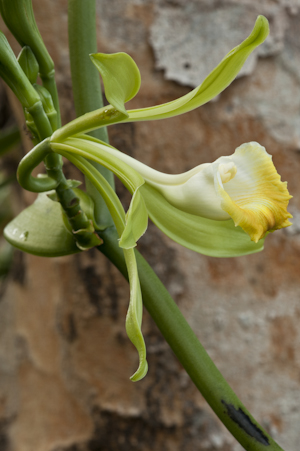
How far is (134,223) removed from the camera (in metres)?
0.29

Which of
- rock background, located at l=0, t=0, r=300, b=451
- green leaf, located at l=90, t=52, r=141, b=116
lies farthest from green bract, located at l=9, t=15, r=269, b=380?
rock background, located at l=0, t=0, r=300, b=451

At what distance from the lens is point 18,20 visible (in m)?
0.30

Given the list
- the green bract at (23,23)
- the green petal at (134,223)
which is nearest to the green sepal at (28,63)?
the green bract at (23,23)

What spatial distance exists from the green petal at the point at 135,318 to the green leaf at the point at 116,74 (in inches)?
4.2

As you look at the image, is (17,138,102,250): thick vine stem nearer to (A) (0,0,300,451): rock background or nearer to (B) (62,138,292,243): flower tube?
(B) (62,138,292,243): flower tube

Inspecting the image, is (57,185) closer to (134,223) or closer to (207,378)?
(134,223)

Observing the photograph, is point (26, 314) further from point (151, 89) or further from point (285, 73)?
point (285, 73)

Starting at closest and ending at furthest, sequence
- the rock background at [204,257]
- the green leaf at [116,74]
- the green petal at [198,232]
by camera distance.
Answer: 1. the green leaf at [116,74]
2. the green petal at [198,232]
3. the rock background at [204,257]

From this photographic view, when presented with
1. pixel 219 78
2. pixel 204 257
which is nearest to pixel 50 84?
pixel 219 78

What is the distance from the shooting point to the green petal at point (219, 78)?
26 cm

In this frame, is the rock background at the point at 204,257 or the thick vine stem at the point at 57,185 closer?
the thick vine stem at the point at 57,185

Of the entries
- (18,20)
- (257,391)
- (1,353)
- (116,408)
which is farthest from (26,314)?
(18,20)

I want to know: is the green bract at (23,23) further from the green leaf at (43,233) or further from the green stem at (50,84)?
the green leaf at (43,233)

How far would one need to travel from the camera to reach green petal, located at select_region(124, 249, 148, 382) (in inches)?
10.7
